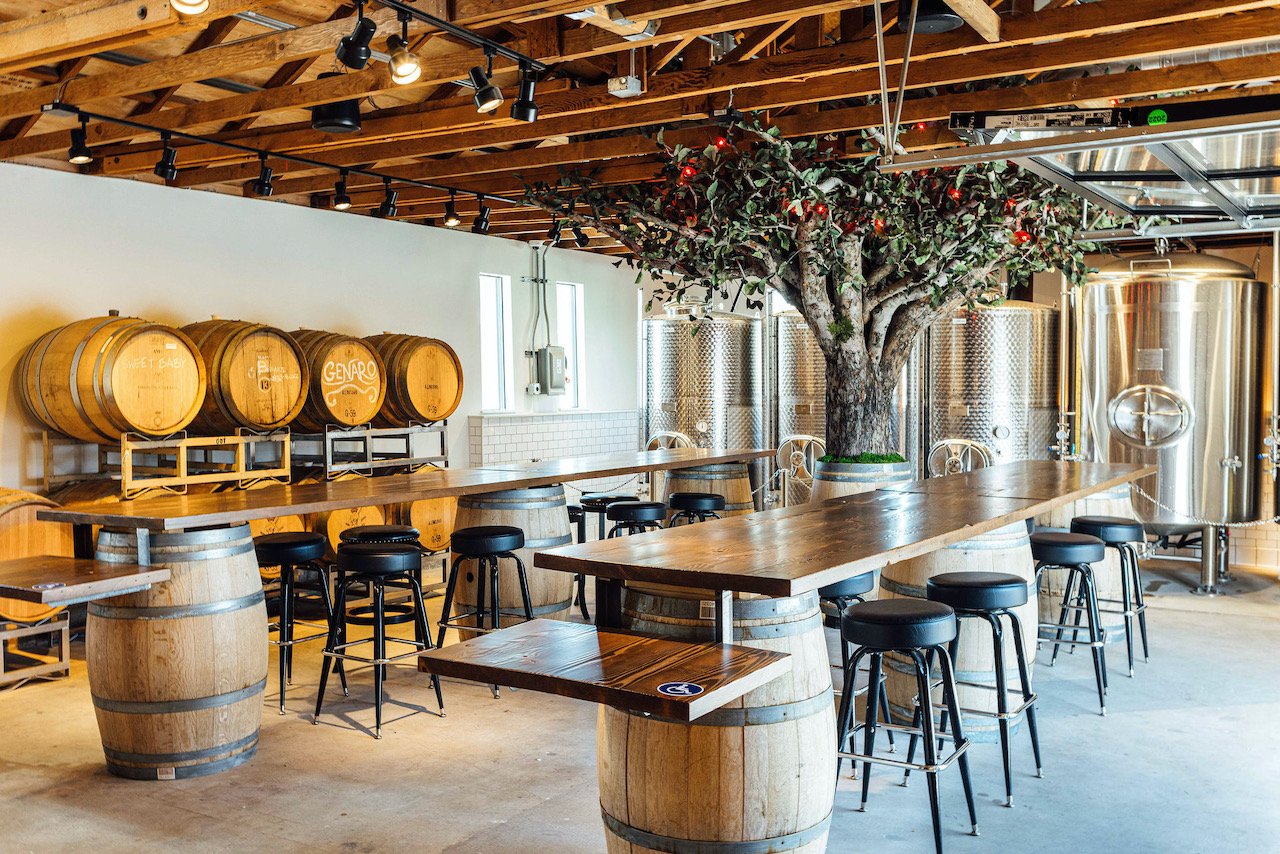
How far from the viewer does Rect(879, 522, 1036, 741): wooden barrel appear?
4324 millimetres

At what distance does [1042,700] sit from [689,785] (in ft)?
9.61

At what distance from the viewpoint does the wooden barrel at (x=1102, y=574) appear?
591 cm

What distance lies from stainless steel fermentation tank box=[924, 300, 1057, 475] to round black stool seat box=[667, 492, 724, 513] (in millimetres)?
2756

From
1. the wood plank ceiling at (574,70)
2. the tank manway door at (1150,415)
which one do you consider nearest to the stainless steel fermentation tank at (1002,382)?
the tank manway door at (1150,415)

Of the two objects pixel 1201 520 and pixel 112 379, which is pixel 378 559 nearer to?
pixel 112 379

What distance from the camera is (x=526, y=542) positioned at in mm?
5570

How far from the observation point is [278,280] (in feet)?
26.4

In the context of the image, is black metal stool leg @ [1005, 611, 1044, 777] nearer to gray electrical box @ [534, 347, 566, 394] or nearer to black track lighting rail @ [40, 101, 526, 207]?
black track lighting rail @ [40, 101, 526, 207]

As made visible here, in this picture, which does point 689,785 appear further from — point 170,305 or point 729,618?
point 170,305

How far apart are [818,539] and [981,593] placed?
2.35ft

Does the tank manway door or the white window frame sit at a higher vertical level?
the white window frame

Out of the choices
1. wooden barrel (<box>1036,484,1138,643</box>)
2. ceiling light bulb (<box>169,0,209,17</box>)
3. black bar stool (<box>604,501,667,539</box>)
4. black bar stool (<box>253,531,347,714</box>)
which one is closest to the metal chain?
wooden barrel (<box>1036,484,1138,643</box>)

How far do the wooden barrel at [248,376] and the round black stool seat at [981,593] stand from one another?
4.61m

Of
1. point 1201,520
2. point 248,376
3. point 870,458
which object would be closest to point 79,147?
point 248,376
